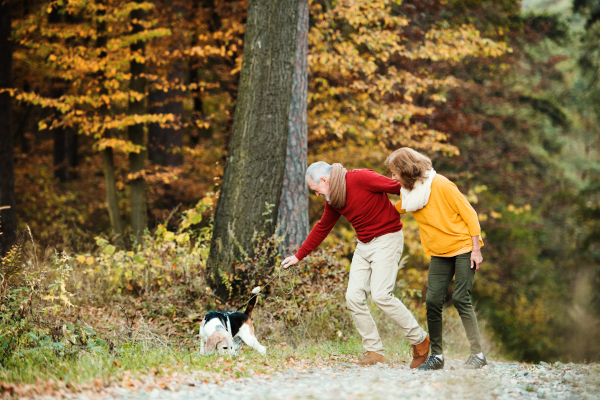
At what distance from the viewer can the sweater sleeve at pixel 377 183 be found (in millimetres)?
4758

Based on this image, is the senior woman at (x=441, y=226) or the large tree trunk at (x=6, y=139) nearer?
the senior woman at (x=441, y=226)

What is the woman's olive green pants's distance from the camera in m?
4.73

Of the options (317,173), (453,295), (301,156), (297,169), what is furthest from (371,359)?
(301,156)

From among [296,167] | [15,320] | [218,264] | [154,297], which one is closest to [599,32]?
[296,167]

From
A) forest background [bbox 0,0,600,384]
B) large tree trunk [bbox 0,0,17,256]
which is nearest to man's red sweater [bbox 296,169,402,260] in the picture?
forest background [bbox 0,0,600,384]

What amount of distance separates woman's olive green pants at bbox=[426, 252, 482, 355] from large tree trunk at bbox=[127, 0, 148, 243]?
7608 millimetres

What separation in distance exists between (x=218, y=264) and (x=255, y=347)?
60.9 inches

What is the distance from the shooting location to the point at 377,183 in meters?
4.76

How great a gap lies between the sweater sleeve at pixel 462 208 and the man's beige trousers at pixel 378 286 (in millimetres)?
562

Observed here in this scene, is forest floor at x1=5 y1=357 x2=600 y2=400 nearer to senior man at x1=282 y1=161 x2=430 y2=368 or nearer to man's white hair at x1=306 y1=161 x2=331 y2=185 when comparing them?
senior man at x1=282 y1=161 x2=430 y2=368

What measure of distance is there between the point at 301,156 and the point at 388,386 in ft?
13.9

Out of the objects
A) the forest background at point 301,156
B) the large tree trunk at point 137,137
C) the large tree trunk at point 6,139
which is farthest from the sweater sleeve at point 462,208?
the large tree trunk at point 137,137

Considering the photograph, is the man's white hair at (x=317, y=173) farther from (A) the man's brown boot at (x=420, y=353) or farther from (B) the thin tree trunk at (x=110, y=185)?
(B) the thin tree trunk at (x=110, y=185)

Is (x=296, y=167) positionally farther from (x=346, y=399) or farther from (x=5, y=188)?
(x=5, y=188)
